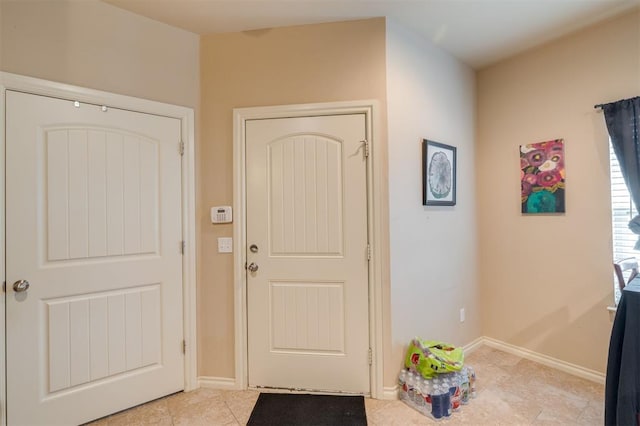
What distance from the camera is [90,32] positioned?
1785 mm

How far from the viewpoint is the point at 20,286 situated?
158cm

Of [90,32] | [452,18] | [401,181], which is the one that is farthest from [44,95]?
[452,18]

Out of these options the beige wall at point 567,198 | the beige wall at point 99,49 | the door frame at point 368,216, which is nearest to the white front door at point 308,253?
the door frame at point 368,216

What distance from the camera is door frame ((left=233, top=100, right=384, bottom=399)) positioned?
1950mm

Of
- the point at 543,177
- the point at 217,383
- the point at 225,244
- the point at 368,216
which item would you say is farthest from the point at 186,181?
the point at 543,177

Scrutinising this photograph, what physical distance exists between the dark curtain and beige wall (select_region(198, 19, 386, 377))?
1546mm

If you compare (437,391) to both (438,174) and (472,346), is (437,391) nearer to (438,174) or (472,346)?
(472,346)

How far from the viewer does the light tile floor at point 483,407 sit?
173cm

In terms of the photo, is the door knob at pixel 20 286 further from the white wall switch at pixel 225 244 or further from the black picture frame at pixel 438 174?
the black picture frame at pixel 438 174

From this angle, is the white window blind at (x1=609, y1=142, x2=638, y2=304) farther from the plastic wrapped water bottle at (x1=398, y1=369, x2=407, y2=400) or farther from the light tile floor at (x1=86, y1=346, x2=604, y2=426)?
the plastic wrapped water bottle at (x1=398, y1=369, x2=407, y2=400)

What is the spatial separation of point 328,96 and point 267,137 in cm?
51

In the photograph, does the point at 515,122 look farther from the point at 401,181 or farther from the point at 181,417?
the point at 181,417

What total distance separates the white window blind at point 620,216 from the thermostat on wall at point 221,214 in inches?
106

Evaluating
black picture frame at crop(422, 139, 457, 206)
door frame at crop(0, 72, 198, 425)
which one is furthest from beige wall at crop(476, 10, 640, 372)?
door frame at crop(0, 72, 198, 425)
